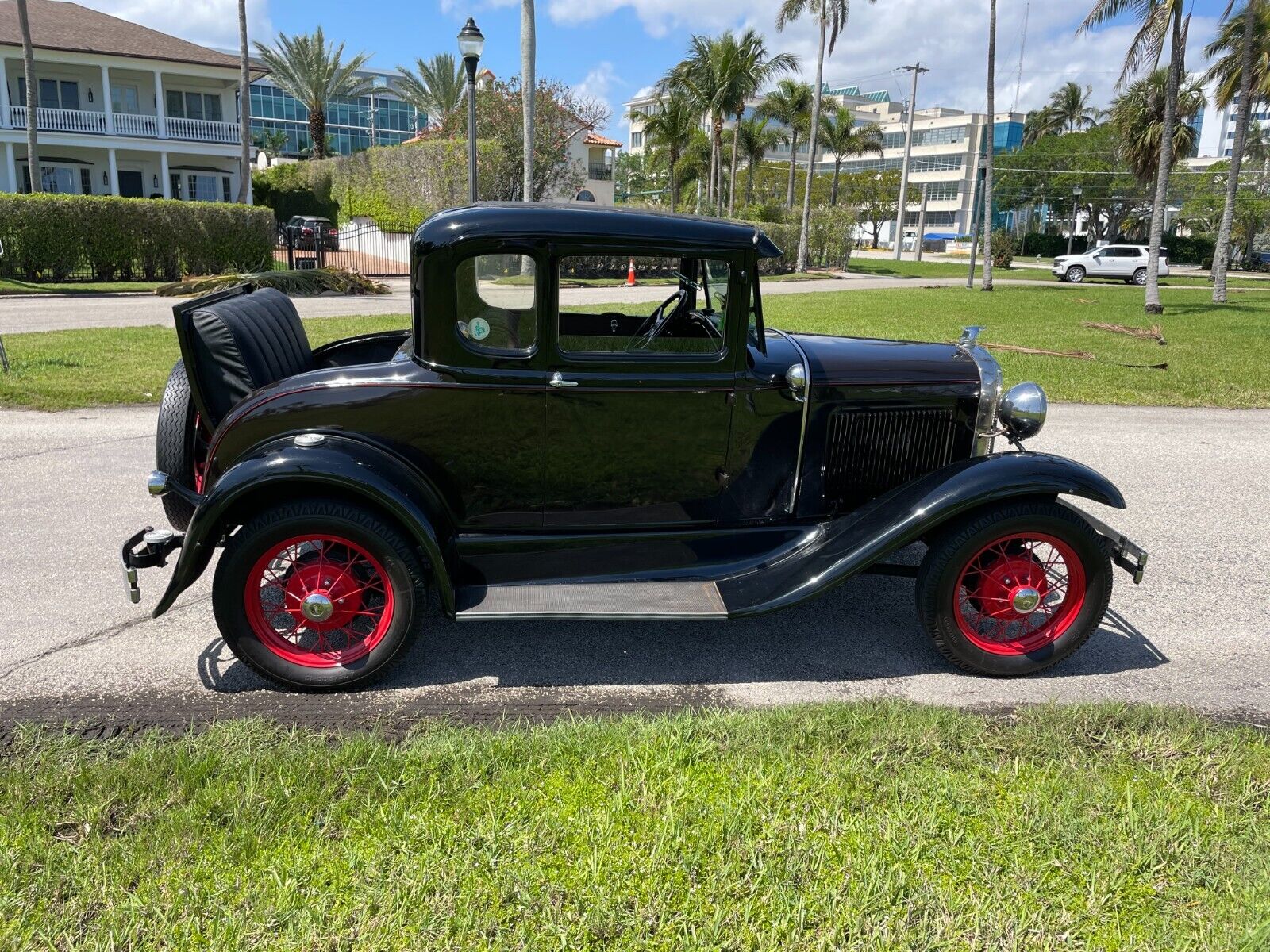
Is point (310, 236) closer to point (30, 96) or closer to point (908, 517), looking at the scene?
point (30, 96)

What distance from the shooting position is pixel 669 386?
3752 mm

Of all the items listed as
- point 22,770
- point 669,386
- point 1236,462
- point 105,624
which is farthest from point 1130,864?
point 1236,462

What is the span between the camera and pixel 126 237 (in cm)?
2156

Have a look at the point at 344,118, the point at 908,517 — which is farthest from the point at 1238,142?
the point at 344,118

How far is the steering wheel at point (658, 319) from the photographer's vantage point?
12.7 feet

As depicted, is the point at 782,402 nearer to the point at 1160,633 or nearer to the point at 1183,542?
the point at 1160,633

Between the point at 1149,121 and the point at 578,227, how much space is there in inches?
1624

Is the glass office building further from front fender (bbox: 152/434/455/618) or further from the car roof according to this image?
front fender (bbox: 152/434/455/618)

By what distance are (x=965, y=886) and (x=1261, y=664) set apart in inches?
92.4

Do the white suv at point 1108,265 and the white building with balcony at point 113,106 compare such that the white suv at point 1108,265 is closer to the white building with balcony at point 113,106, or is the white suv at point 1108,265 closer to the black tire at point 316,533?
the white building with balcony at point 113,106

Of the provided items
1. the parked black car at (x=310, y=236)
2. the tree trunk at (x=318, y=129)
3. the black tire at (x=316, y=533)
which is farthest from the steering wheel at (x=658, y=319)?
the tree trunk at (x=318, y=129)

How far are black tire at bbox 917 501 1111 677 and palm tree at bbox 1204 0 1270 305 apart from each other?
21674mm

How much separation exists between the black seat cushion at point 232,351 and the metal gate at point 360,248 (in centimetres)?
2249

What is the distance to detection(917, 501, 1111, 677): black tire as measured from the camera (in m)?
3.65
